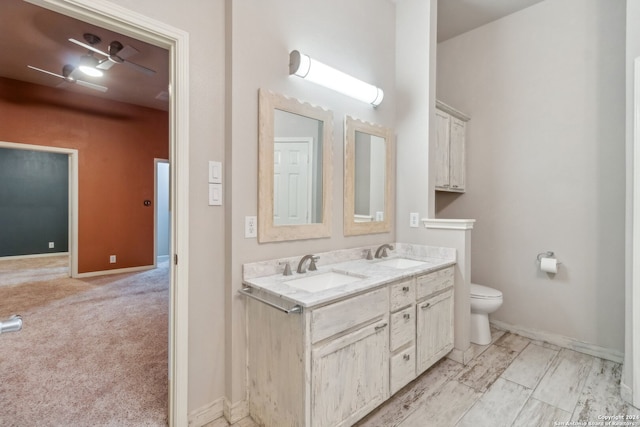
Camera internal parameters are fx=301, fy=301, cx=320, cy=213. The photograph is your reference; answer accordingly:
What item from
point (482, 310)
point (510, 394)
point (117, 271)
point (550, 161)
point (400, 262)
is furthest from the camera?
point (117, 271)

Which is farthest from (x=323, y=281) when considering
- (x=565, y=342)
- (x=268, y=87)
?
(x=565, y=342)

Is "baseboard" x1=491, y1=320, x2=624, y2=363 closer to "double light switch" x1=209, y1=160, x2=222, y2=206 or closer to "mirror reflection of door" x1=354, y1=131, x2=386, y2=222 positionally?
"mirror reflection of door" x1=354, y1=131, x2=386, y2=222

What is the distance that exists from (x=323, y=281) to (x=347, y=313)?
1.46 feet

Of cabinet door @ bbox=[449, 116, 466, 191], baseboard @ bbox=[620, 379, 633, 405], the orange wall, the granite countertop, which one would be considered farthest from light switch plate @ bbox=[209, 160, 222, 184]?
the orange wall

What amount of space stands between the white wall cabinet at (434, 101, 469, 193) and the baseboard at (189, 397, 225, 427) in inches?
97.5

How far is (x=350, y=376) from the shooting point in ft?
5.06

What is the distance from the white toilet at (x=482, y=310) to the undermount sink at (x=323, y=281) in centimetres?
138

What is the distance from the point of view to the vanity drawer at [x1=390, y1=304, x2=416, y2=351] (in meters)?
1.80

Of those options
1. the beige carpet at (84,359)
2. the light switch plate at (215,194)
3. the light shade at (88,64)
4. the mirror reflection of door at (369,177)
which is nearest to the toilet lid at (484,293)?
the mirror reflection of door at (369,177)

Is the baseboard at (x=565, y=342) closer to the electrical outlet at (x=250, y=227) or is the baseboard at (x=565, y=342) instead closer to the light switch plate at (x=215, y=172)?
the electrical outlet at (x=250, y=227)

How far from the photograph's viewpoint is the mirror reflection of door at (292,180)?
1.90 metres

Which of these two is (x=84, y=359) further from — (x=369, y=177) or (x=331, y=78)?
(x=331, y=78)

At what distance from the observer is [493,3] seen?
2.82m

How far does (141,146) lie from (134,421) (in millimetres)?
4797
